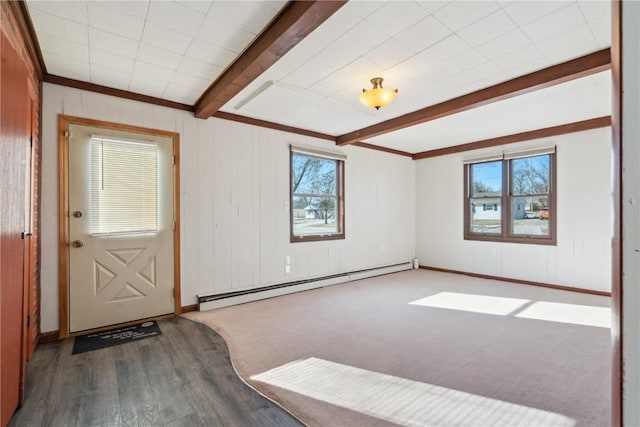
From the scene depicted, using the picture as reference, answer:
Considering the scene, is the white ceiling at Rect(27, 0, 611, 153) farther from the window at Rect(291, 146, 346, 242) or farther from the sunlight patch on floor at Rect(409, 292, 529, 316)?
the sunlight patch on floor at Rect(409, 292, 529, 316)

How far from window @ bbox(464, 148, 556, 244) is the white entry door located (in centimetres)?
Answer: 530

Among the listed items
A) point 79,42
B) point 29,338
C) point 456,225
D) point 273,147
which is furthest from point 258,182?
point 456,225

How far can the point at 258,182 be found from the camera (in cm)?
444

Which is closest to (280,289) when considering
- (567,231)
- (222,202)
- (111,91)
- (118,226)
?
(222,202)

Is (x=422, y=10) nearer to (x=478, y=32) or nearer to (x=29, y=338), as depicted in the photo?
(x=478, y=32)

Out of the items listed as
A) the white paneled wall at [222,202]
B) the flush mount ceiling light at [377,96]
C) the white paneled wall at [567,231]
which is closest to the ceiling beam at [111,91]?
the white paneled wall at [222,202]

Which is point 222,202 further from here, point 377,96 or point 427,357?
point 427,357

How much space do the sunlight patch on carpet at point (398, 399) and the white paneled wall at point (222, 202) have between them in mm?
2041

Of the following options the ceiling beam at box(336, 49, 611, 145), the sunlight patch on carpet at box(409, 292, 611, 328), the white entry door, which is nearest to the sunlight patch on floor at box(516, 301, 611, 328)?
the sunlight patch on carpet at box(409, 292, 611, 328)

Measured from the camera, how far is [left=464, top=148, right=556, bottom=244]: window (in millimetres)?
5094

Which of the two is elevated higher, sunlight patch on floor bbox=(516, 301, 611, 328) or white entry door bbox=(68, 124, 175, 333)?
white entry door bbox=(68, 124, 175, 333)

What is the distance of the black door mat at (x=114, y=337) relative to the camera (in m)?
2.83

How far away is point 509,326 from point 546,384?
1.18 meters

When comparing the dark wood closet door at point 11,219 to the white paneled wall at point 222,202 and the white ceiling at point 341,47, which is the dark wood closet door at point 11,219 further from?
the white paneled wall at point 222,202
